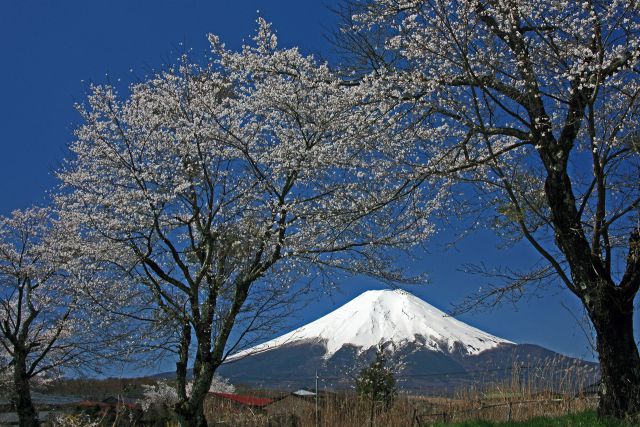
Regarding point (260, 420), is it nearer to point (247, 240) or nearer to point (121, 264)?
point (247, 240)

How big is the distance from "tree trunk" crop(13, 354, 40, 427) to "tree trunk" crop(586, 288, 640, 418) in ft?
44.5

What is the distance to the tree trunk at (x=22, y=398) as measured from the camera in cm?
1495

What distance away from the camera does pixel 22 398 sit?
15102 millimetres

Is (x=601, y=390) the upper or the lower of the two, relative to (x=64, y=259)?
lower

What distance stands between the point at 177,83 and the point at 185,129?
61.5 inches

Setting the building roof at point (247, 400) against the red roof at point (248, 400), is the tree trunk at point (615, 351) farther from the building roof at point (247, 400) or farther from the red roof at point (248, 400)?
the red roof at point (248, 400)

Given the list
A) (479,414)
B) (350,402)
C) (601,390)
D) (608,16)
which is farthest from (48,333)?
(608,16)

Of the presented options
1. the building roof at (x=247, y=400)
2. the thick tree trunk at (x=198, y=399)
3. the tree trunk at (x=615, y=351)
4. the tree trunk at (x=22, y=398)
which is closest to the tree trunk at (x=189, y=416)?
the thick tree trunk at (x=198, y=399)

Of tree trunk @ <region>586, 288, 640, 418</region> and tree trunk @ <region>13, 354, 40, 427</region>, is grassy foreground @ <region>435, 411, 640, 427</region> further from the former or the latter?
tree trunk @ <region>13, 354, 40, 427</region>

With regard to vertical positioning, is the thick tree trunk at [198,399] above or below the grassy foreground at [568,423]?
above

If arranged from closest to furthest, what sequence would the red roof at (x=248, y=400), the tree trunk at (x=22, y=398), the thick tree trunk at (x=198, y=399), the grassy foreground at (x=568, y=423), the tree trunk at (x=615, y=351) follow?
the grassy foreground at (x=568, y=423)
the tree trunk at (x=615, y=351)
the thick tree trunk at (x=198, y=399)
the tree trunk at (x=22, y=398)
the red roof at (x=248, y=400)

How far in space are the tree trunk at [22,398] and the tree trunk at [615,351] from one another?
44.5 ft

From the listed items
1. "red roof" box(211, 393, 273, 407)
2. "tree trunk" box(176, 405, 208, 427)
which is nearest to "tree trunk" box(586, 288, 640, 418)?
"tree trunk" box(176, 405, 208, 427)

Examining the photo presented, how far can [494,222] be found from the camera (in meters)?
8.44
